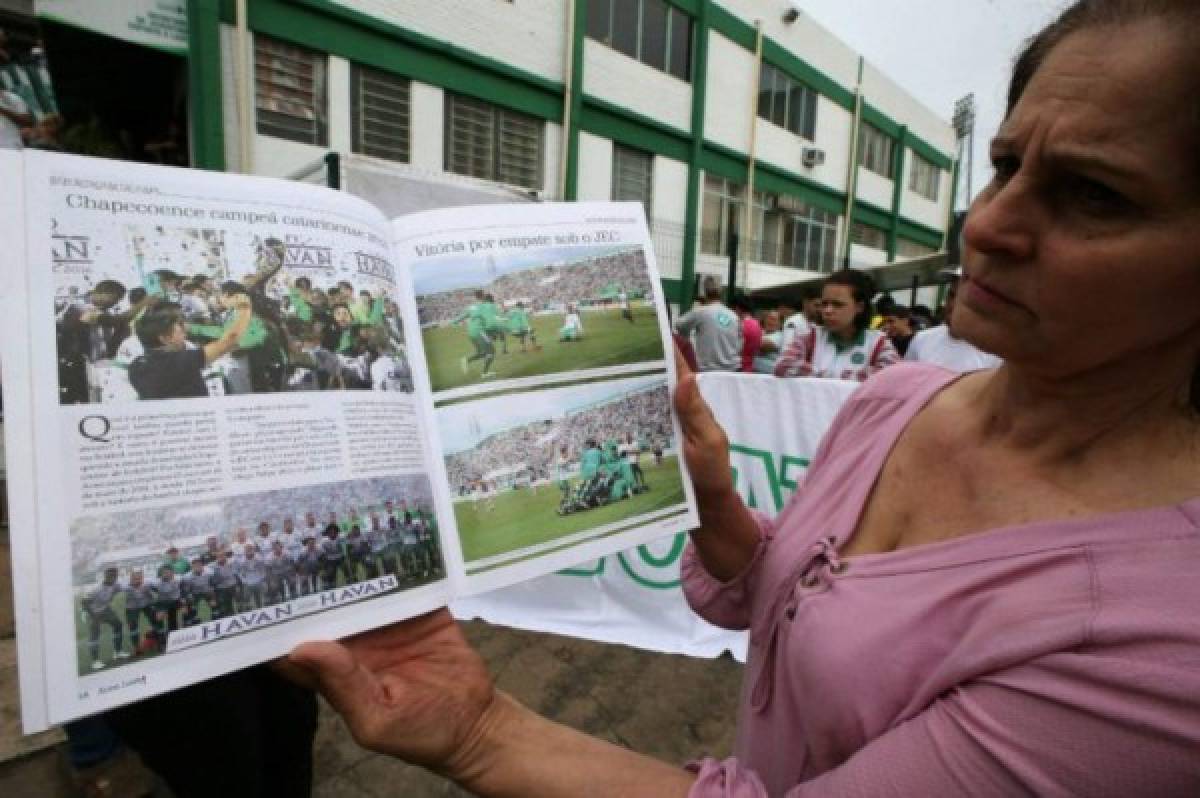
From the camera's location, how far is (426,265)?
0.89 metres

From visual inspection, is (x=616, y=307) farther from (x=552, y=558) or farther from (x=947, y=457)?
(x=947, y=457)

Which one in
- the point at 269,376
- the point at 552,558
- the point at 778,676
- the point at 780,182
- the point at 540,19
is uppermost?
the point at 540,19

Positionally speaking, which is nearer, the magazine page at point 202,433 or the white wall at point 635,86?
the magazine page at point 202,433

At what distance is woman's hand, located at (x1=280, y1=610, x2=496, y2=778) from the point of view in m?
0.68

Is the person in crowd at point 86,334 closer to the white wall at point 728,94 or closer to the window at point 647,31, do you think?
the window at point 647,31

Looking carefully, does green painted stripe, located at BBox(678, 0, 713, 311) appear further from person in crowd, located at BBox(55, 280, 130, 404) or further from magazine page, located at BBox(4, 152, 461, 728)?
person in crowd, located at BBox(55, 280, 130, 404)

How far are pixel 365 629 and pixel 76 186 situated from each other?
0.58 meters

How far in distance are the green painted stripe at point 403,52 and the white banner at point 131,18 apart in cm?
73

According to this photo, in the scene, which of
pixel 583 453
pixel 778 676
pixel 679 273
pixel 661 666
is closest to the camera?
pixel 778 676

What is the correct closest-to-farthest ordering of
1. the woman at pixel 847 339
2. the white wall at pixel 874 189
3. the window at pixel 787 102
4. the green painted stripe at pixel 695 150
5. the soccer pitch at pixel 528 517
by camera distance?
the soccer pitch at pixel 528 517 → the woman at pixel 847 339 → the green painted stripe at pixel 695 150 → the window at pixel 787 102 → the white wall at pixel 874 189

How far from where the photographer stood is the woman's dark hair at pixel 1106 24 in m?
0.53

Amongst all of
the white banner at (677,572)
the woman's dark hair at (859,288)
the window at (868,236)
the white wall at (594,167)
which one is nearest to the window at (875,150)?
the window at (868,236)

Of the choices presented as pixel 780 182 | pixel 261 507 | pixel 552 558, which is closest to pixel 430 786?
pixel 552 558

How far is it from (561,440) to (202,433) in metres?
0.46
